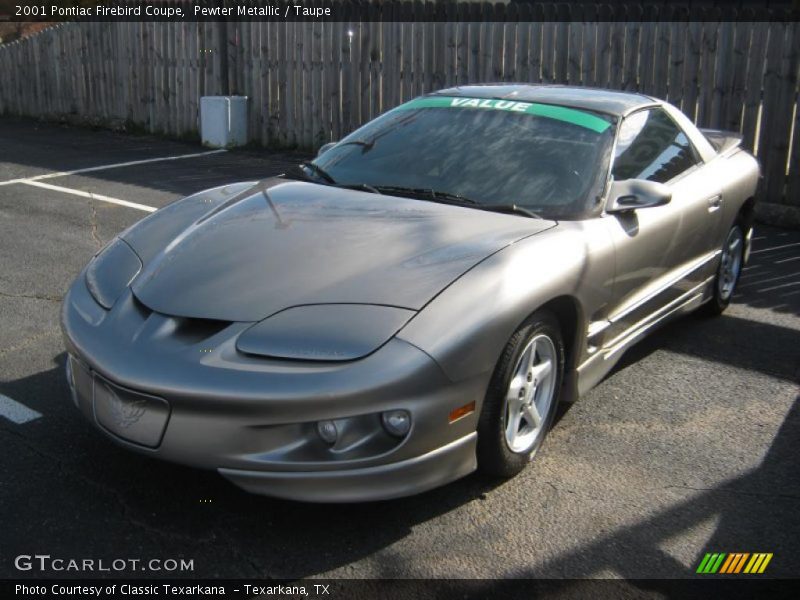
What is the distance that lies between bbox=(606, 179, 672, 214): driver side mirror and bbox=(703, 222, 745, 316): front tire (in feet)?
5.27

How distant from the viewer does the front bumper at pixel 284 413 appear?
293 centimetres

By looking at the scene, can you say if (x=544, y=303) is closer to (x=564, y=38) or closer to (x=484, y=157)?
(x=484, y=157)

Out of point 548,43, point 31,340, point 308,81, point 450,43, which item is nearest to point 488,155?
point 31,340

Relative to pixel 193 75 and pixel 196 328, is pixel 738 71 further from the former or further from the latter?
pixel 193 75

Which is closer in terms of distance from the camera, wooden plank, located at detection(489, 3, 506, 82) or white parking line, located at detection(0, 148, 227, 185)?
white parking line, located at detection(0, 148, 227, 185)

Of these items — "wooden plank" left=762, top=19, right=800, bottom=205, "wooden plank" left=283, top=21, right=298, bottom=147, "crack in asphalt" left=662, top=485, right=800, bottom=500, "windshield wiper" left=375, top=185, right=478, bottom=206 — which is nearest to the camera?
"crack in asphalt" left=662, top=485, right=800, bottom=500

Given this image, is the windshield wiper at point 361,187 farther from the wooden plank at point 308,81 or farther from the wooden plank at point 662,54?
the wooden plank at point 308,81

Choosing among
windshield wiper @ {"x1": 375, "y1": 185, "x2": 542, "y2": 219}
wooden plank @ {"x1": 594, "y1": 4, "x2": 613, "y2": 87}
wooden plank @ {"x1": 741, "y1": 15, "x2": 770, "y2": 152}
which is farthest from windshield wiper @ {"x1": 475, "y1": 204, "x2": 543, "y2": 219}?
wooden plank @ {"x1": 594, "y1": 4, "x2": 613, "y2": 87}

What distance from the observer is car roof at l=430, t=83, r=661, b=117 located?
→ 188 inches

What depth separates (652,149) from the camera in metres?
4.95

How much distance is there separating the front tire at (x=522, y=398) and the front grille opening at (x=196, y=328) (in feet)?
3.32

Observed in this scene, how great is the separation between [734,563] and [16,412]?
3063 mm

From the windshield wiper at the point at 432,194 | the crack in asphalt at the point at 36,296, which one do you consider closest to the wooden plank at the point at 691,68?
the windshield wiper at the point at 432,194

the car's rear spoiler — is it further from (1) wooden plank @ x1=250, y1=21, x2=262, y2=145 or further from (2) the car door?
(1) wooden plank @ x1=250, y1=21, x2=262, y2=145
